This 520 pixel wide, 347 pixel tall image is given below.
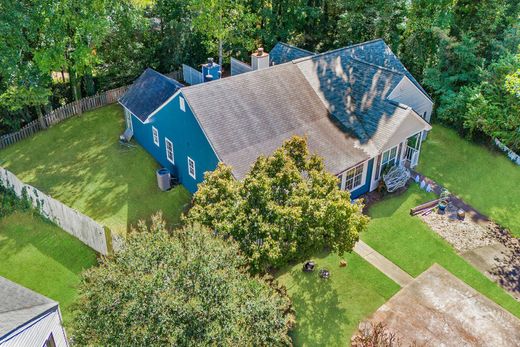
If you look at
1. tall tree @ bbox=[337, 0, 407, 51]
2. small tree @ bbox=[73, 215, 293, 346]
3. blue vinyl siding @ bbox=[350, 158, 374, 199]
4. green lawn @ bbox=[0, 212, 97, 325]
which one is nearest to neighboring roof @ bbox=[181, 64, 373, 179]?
blue vinyl siding @ bbox=[350, 158, 374, 199]

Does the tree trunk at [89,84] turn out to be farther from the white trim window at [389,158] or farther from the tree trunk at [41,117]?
the white trim window at [389,158]

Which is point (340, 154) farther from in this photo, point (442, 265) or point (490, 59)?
point (490, 59)

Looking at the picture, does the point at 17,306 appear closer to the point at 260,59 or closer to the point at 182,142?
the point at 182,142

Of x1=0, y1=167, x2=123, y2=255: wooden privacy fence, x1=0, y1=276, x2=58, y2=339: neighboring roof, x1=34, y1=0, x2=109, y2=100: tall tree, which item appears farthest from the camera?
x1=34, y1=0, x2=109, y2=100: tall tree

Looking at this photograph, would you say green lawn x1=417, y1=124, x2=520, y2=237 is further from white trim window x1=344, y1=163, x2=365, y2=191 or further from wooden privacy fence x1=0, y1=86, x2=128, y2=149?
wooden privacy fence x1=0, y1=86, x2=128, y2=149

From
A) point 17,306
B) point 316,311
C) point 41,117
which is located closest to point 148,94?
point 41,117

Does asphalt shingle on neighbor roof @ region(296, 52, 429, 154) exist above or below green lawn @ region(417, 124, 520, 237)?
above
